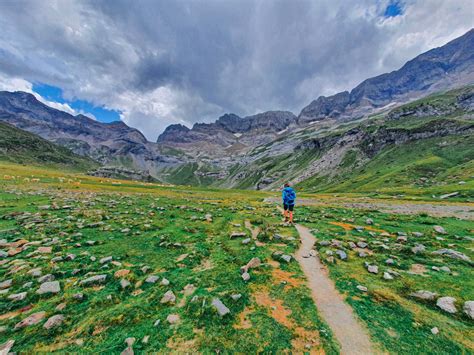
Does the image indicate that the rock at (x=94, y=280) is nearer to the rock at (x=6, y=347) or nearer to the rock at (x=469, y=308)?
the rock at (x=6, y=347)

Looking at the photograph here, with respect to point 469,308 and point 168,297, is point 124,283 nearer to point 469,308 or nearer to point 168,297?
point 168,297

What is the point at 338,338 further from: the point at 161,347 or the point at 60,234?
the point at 60,234

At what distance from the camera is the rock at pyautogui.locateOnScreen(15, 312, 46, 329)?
621 cm

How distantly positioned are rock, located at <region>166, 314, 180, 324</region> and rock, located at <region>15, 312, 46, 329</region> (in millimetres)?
3823

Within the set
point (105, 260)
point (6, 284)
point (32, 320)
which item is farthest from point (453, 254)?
point (6, 284)

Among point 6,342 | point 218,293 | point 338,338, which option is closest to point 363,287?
point 338,338

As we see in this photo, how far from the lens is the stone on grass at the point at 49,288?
25.8 feet

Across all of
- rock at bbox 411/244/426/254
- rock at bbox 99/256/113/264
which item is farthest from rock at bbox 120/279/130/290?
rock at bbox 411/244/426/254

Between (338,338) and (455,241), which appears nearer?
(338,338)

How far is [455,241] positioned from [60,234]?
90.3 ft

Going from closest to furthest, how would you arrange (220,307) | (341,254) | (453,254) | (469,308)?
1. (469,308)
2. (220,307)
3. (453,254)
4. (341,254)

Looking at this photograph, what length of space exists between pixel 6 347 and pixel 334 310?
33.5 feet

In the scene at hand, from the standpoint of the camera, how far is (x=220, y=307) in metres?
7.58

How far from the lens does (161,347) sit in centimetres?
594
